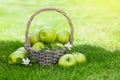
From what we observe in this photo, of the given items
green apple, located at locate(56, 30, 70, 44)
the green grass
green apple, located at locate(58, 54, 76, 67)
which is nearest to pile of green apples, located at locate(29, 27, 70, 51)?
green apple, located at locate(56, 30, 70, 44)

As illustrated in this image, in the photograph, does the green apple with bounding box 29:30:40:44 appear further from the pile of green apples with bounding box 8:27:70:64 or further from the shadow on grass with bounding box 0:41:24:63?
the shadow on grass with bounding box 0:41:24:63

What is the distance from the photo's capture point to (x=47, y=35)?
544 centimetres

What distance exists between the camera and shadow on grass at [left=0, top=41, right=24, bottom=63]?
19.4 feet

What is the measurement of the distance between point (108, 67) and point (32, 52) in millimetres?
1026

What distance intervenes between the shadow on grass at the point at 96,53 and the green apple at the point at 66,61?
479 millimetres

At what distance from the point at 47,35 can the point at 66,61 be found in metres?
0.43

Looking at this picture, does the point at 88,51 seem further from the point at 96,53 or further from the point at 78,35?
the point at 78,35

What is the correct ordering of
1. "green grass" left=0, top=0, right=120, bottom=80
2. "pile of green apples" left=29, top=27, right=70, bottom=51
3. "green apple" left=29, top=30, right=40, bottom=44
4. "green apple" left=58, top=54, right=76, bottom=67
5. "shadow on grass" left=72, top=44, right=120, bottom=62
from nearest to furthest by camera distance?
1. "green grass" left=0, top=0, right=120, bottom=80
2. "green apple" left=58, top=54, right=76, bottom=67
3. "pile of green apples" left=29, top=27, right=70, bottom=51
4. "green apple" left=29, top=30, right=40, bottom=44
5. "shadow on grass" left=72, top=44, right=120, bottom=62

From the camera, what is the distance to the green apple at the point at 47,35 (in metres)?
5.45

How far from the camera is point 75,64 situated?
17.7 ft

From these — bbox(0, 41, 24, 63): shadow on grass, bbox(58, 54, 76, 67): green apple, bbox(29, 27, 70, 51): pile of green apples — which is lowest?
bbox(58, 54, 76, 67): green apple

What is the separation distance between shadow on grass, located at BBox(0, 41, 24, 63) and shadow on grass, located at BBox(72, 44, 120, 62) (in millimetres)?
1001

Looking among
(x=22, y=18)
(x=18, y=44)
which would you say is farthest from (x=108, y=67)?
(x=22, y=18)

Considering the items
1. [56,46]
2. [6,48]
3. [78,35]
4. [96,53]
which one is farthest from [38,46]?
[78,35]
